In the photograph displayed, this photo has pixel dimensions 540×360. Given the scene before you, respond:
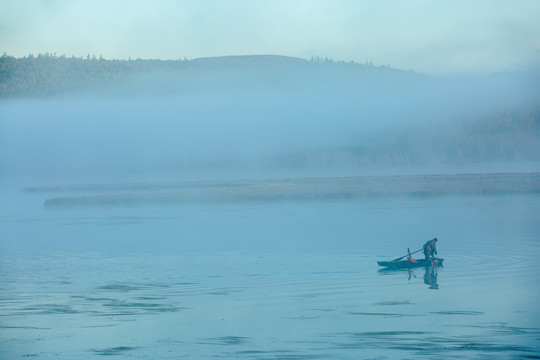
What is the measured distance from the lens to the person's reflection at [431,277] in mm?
18233

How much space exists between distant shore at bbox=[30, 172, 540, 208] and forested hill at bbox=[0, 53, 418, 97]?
74269 millimetres

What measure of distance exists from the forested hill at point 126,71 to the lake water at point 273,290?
9936cm

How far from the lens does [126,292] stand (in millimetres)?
18156

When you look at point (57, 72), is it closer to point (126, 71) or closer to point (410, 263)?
point (126, 71)

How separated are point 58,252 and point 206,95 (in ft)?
380

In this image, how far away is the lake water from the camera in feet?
41.7

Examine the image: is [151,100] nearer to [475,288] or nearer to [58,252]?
[58,252]

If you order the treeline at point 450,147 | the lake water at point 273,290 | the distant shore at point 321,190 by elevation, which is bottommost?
the lake water at point 273,290

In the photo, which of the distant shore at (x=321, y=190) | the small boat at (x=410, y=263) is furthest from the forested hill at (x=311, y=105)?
the small boat at (x=410, y=263)

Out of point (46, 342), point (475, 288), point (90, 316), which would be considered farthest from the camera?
point (475, 288)

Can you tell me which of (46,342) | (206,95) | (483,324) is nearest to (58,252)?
(46,342)

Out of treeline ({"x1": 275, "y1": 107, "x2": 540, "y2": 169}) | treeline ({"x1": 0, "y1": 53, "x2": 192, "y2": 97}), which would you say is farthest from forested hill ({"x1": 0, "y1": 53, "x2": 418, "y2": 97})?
treeline ({"x1": 275, "y1": 107, "x2": 540, "y2": 169})

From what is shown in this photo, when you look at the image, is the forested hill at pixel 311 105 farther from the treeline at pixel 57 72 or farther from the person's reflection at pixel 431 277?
the person's reflection at pixel 431 277

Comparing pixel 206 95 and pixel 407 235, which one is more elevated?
pixel 206 95
